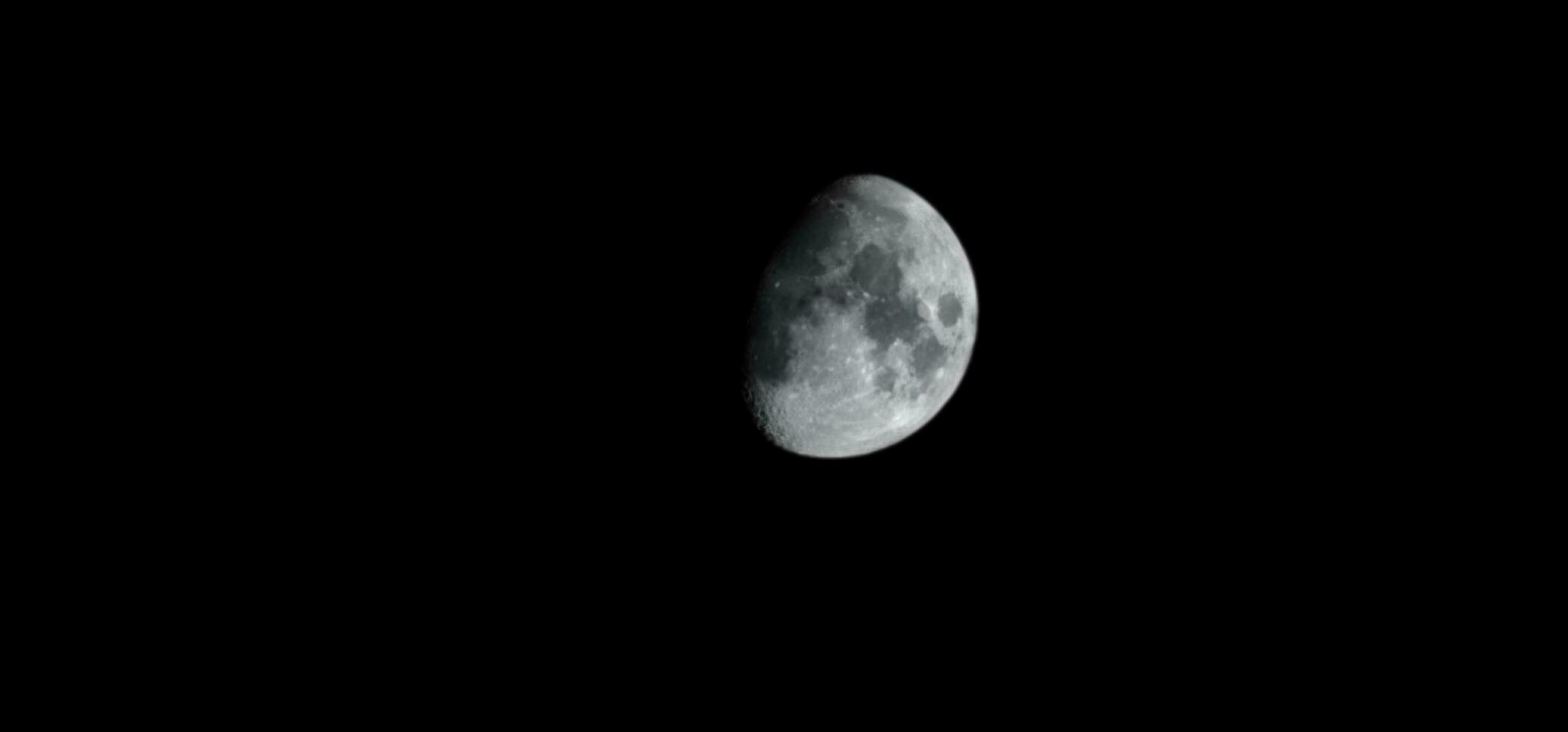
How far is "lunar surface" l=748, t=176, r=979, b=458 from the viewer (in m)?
2.47

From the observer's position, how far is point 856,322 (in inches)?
96.7

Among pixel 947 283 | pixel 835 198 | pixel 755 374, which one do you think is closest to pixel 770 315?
pixel 755 374

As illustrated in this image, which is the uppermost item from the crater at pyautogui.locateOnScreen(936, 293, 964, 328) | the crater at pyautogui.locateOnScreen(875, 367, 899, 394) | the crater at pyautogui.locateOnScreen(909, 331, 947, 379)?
the crater at pyautogui.locateOnScreen(936, 293, 964, 328)

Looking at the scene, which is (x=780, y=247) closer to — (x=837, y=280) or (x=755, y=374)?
(x=837, y=280)

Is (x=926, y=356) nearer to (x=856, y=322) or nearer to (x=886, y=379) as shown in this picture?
(x=886, y=379)

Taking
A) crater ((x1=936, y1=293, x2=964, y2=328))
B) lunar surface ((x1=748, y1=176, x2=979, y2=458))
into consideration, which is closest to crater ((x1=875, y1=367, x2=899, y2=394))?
lunar surface ((x1=748, y1=176, x2=979, y2=458))

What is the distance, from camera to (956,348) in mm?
2732

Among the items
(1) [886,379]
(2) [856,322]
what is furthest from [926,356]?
(2) [856,322]

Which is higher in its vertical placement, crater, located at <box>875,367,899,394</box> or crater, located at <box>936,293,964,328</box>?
crater, located at <box>936,293,964,328</box>

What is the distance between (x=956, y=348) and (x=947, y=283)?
0.24m

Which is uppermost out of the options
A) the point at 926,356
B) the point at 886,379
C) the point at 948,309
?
the point at 948,309

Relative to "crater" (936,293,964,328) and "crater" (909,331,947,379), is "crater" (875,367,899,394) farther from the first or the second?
"crater" (936,293,964,328)

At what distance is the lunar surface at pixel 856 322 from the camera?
2.47 meters

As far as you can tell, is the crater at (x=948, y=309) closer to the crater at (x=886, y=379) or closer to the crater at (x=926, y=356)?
the crater at (x=926, y=356)
